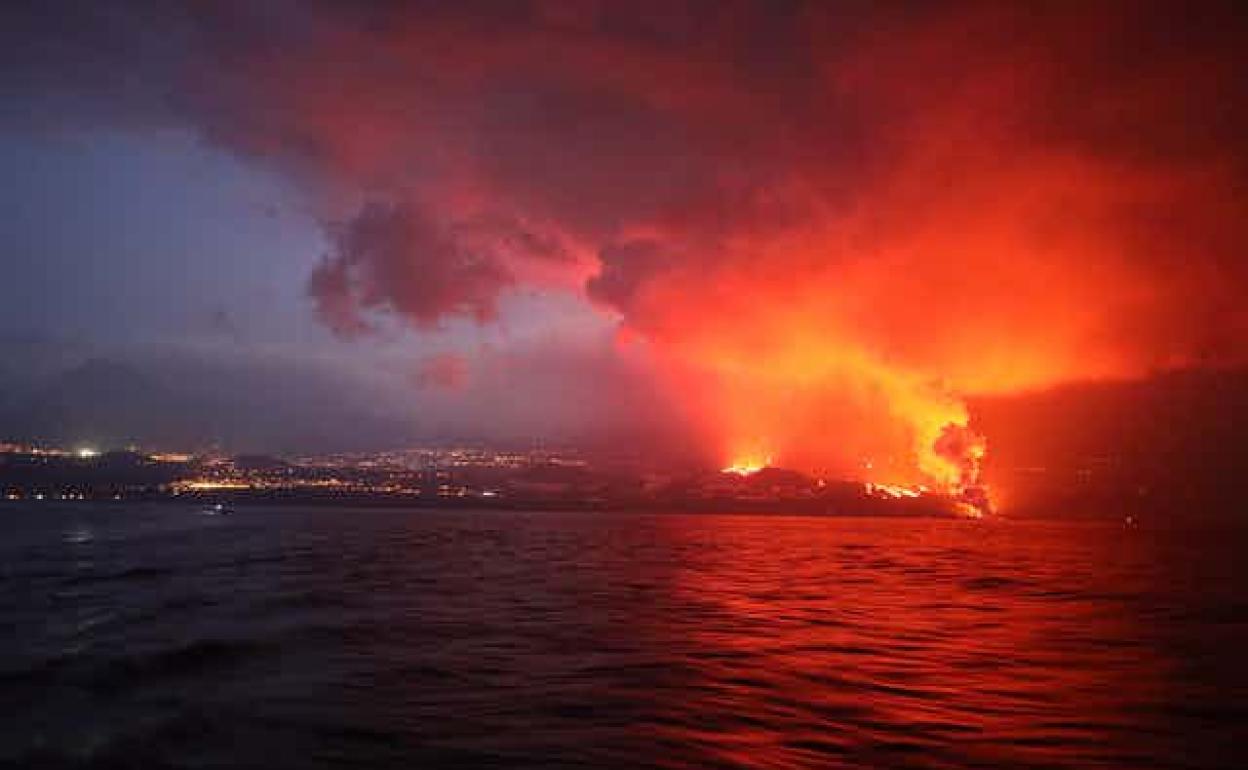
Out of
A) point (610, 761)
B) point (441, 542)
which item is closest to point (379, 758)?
point (610, 761)

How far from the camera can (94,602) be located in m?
38.7

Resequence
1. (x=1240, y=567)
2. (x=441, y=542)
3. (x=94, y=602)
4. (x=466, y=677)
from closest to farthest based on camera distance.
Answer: (x=466, y=677), (x=94, y=602), (x=1240, y=567), (x=441, y=542)

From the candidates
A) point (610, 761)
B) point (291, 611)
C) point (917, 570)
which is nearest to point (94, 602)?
point (291, 611)

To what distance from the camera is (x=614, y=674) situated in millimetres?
22438

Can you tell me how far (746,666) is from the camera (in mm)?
23547

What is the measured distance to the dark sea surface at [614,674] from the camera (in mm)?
15758

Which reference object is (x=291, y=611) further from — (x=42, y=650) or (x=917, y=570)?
(x=917, y=570)

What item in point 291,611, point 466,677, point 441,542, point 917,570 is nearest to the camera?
point 466,677

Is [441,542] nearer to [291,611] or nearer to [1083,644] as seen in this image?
[291,611]

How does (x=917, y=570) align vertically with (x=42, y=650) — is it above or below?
below

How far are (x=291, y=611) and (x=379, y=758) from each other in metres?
23.2

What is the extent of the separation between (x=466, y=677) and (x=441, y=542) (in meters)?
75.9

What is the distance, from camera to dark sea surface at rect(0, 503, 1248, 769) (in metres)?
15.8

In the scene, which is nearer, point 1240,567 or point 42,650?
point 42,650
